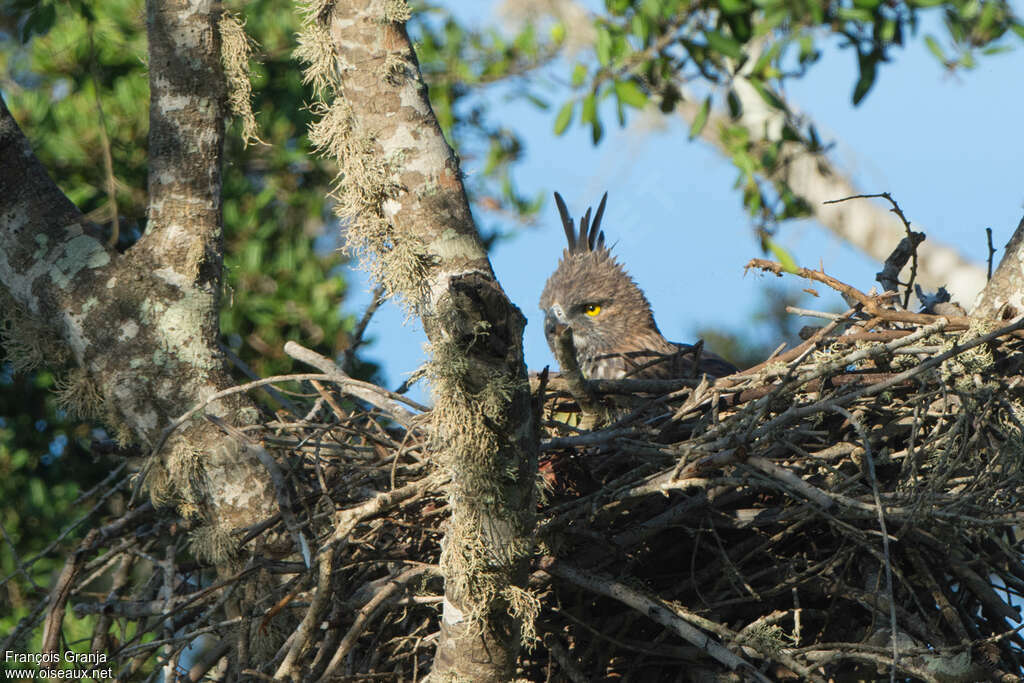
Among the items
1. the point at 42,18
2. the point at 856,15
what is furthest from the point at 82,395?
the point at 856,15

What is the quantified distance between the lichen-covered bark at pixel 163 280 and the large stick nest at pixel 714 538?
0.54 feet

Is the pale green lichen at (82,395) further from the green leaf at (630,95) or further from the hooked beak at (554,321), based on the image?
the green leaf at (630,95)

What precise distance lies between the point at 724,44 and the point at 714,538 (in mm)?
2335

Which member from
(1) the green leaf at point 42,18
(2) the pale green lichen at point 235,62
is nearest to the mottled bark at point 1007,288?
(2) the pale green lichen at point 235,62

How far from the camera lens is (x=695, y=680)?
2.68m

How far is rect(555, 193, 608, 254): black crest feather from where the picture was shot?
5.10 meters

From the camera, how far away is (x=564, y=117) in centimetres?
491

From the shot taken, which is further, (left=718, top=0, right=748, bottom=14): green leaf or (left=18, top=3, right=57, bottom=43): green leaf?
(left=718, top=0, right=748, bottom=14): green leaf

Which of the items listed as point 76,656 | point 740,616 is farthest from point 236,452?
point 740,616

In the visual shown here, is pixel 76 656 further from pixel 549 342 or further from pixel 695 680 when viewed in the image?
pixel 549 342

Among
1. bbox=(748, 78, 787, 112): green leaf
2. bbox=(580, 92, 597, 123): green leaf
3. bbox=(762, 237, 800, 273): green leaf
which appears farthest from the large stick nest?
bbox=(580, 92, 597, 123): green leaf

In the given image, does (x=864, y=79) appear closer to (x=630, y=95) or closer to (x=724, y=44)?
(x=724, y=44)

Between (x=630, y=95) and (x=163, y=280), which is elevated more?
(x=630, y=95)

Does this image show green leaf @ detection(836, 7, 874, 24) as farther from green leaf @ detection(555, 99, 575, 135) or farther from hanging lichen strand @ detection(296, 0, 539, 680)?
hanging lichen strand @ detection(296, 0, 539, 680)
